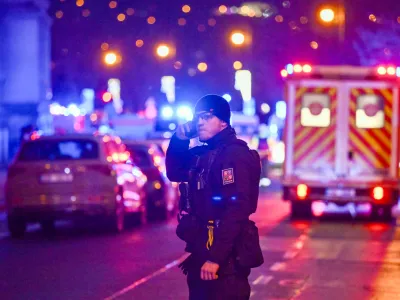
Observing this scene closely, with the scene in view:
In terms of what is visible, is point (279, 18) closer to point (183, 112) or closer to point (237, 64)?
point (183, 112)

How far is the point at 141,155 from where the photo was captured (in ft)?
65.2

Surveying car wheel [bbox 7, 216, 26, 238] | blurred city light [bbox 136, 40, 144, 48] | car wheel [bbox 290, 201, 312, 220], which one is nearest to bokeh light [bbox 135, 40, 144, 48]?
blurred city light [bbox 136, 40, 144, 48]

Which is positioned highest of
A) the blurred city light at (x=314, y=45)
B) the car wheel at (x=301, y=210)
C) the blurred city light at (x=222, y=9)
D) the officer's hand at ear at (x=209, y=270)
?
the blurred city light at (x=222, y=9)

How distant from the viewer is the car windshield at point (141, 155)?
19.6 meters

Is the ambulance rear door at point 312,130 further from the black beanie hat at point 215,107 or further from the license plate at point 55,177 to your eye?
the black beanie hat at point 215,107

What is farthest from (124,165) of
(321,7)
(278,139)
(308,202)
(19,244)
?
(278,139)

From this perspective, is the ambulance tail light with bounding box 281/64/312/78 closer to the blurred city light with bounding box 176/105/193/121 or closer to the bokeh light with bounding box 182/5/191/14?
the bokeh light with bounding box 182/5/191/14

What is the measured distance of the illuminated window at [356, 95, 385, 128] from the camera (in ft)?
62.6

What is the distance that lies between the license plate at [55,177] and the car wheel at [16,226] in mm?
757

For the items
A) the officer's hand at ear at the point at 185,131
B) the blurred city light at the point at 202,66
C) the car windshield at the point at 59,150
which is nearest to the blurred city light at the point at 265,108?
the blurred city light at the point at 202,66

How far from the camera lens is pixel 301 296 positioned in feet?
32.8

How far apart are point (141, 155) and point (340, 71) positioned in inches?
168

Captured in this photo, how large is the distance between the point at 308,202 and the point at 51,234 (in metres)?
5.39

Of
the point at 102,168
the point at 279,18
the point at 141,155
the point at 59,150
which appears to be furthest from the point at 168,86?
the point at 102,168
